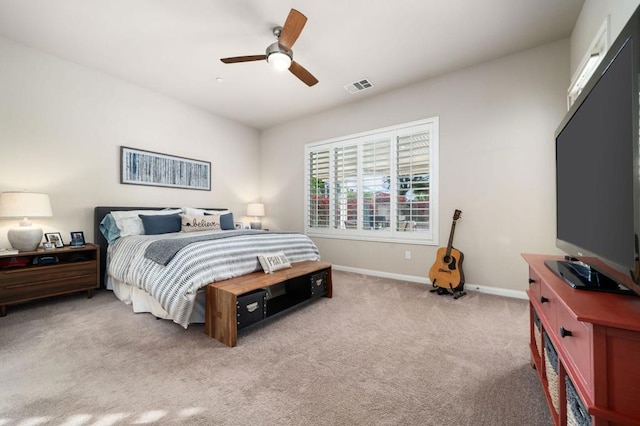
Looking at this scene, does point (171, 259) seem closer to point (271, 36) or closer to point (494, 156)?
point (271, 36)

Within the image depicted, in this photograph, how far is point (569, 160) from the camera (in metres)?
1.42

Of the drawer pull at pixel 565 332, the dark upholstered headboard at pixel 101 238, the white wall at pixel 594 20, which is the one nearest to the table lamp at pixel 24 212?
the dark upholstered headboard at pixel 101 238

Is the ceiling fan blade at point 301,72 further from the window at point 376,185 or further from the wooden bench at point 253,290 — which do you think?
the wooden bench at point 253,290

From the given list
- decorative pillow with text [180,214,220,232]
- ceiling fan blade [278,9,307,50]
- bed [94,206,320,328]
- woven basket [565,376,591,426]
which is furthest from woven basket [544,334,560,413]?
decorative pillow with text [180,214,220,232]

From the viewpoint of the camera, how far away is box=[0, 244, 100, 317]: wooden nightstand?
253cm

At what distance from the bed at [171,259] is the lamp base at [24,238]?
0.64m

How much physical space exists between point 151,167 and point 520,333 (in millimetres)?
4825

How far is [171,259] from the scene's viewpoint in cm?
226

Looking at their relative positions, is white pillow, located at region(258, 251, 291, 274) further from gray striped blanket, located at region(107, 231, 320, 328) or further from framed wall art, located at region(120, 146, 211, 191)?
framed wall art, located at region(120, 146, 211, 191)

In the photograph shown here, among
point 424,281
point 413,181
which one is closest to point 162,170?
point 413,181

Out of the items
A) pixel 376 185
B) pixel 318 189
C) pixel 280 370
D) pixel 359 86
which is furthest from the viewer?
pixel 318 189

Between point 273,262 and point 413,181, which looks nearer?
point 273,262

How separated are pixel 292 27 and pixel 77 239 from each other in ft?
11.1

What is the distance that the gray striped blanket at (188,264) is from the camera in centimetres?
211
